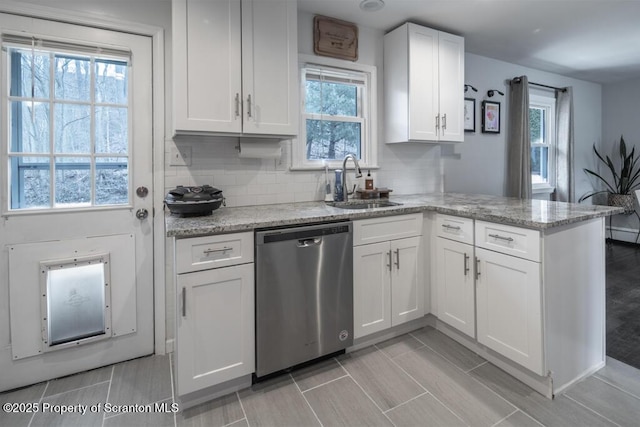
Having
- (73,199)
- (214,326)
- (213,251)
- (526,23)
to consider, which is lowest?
(214,326)

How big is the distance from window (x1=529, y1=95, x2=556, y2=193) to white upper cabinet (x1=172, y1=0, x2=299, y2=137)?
384cm

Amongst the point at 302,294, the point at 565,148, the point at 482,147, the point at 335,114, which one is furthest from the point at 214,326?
the point at 565,148

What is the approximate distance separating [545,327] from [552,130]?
3.92 metres

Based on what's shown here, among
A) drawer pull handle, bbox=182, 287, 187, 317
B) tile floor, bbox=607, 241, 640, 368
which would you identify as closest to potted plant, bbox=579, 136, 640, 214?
tile floor, bbox=607, 241, 640, 368

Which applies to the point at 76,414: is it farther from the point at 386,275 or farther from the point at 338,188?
the point at 338,188

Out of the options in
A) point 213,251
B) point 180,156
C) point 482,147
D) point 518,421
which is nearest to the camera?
point 518,421

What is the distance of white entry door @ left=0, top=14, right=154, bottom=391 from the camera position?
1.82 m

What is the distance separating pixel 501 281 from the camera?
1.88 m

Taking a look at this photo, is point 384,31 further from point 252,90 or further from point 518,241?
point 518,241

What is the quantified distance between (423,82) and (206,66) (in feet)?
5.89

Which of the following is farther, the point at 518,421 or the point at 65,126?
the point at 65,126

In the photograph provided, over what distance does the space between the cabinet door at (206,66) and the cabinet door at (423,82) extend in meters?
1.47

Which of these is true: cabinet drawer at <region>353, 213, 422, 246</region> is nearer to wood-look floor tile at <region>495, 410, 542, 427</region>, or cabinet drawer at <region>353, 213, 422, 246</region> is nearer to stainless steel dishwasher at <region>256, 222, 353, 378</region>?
stainless steel dishwasher at <region>256, 222, 353, 378</region>

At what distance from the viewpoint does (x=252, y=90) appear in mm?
2051
